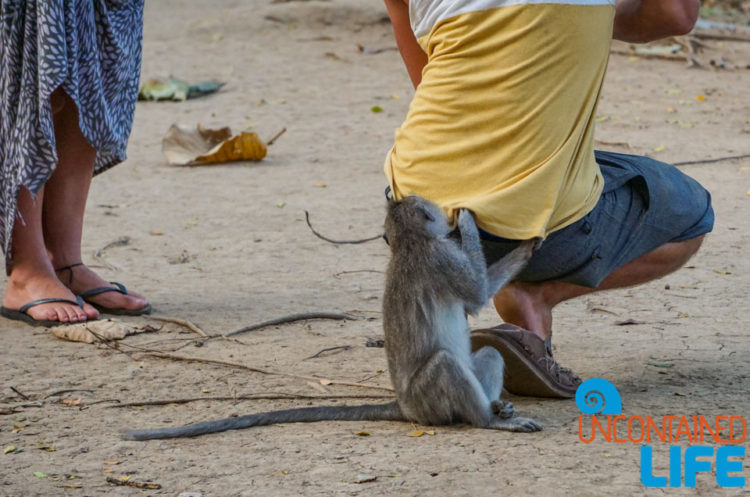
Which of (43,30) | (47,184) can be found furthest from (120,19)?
(47,184)

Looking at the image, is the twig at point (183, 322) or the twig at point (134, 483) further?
the twig at point (183, 322)

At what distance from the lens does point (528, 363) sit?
312 cm

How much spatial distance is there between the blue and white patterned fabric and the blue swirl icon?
2182 mm

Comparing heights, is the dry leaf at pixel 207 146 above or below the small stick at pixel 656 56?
below

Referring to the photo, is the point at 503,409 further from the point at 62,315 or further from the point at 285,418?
the point at 62,315

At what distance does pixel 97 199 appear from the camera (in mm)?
6418

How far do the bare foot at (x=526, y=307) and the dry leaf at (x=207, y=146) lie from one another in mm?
4000

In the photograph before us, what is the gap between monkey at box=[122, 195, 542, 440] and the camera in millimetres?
2902

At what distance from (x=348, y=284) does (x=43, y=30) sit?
5.40 ft

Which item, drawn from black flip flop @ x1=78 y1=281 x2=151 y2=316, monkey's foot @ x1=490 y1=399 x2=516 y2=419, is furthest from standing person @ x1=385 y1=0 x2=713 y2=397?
black flip flop @ x1=78 y1=281 x2=151 y2=316

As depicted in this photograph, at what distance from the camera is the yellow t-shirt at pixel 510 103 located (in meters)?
2.86

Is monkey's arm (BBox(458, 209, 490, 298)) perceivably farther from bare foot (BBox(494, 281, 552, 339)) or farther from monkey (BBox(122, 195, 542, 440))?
bare foot (BBox(494, 281, 552, 339))

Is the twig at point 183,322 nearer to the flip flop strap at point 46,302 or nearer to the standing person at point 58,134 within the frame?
the standing person at point 58,134

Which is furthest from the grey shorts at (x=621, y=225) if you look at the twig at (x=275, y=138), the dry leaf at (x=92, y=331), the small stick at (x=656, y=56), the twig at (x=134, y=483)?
the small stick at (x=656, y=56)
